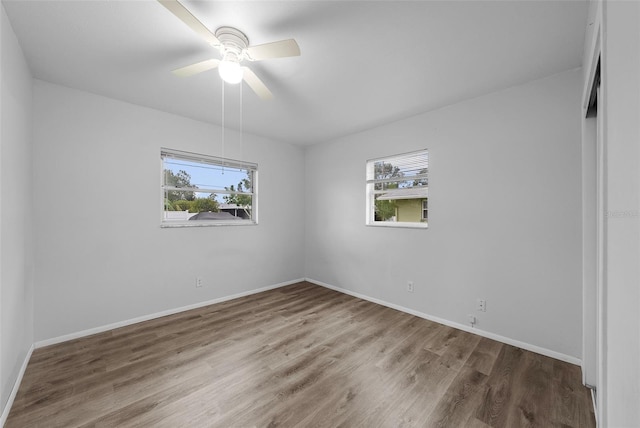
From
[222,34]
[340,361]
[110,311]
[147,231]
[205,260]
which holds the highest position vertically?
[222,34]

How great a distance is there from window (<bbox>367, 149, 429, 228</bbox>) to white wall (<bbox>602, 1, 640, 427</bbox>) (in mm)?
2296

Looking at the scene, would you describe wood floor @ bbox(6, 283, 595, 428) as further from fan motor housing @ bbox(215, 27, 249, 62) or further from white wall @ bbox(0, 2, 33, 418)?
fan motor housing @ bbox(215, 27, 249, 62)

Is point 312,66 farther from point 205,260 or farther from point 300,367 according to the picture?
point 205,260

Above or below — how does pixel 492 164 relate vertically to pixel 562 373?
above

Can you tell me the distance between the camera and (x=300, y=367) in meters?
2.12

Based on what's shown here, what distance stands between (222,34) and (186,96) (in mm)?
1285

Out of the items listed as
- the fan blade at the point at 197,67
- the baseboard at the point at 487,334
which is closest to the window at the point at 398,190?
the baseboard at the point at 487,334

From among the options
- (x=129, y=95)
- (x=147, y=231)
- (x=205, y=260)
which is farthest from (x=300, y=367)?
(x=129, y=95)

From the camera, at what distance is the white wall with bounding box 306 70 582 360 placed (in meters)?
2.22

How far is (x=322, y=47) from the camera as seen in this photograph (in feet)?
6.29

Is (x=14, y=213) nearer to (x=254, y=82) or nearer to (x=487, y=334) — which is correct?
(x=254, y=82)

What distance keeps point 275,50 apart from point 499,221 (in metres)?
2.57

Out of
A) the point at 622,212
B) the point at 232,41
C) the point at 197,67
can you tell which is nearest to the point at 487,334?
the point at 622,212

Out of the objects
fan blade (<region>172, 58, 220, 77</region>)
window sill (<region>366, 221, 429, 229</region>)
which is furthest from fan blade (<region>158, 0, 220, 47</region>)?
window sill (<region>366, 221, 429, 229</region>)
